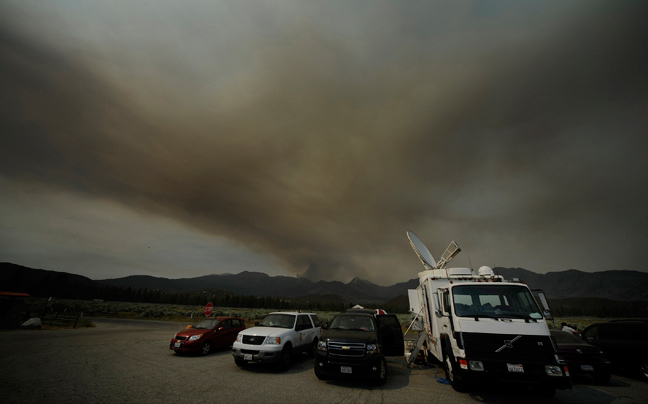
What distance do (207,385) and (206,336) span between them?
212 inches

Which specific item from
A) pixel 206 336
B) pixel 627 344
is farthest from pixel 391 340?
pixel 206 336

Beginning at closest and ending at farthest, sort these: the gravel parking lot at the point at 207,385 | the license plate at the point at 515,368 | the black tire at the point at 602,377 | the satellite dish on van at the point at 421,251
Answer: the license plate at the point at 515,368 → the gravel parking lot at the point at 207,385 → the black tire at the point at 602,377 → the satellite dish on van at the point at 421,251

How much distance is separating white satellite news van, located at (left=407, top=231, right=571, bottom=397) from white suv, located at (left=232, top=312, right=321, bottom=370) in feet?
17.9

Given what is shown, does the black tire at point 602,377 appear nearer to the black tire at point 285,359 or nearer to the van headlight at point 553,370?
the van headlight at point 553,370

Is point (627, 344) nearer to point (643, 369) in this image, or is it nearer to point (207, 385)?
point (643, 369)

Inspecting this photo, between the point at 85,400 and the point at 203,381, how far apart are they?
2772 mm

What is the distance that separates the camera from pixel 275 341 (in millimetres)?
9445

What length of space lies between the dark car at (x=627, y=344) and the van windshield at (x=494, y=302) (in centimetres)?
631

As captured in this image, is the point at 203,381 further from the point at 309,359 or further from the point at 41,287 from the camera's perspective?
the point at 41,287

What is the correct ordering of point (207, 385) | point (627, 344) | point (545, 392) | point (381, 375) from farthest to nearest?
point (627, 344)
point (381, 375)
point (207, 385)
point (545, 392)

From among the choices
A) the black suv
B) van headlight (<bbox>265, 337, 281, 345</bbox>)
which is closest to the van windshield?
the black suv

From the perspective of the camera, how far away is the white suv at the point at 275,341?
9.18 m

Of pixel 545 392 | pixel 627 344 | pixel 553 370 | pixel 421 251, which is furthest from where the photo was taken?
pixel 421 251

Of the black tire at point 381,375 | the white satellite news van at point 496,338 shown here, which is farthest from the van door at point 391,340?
the black tire at point 381,375
